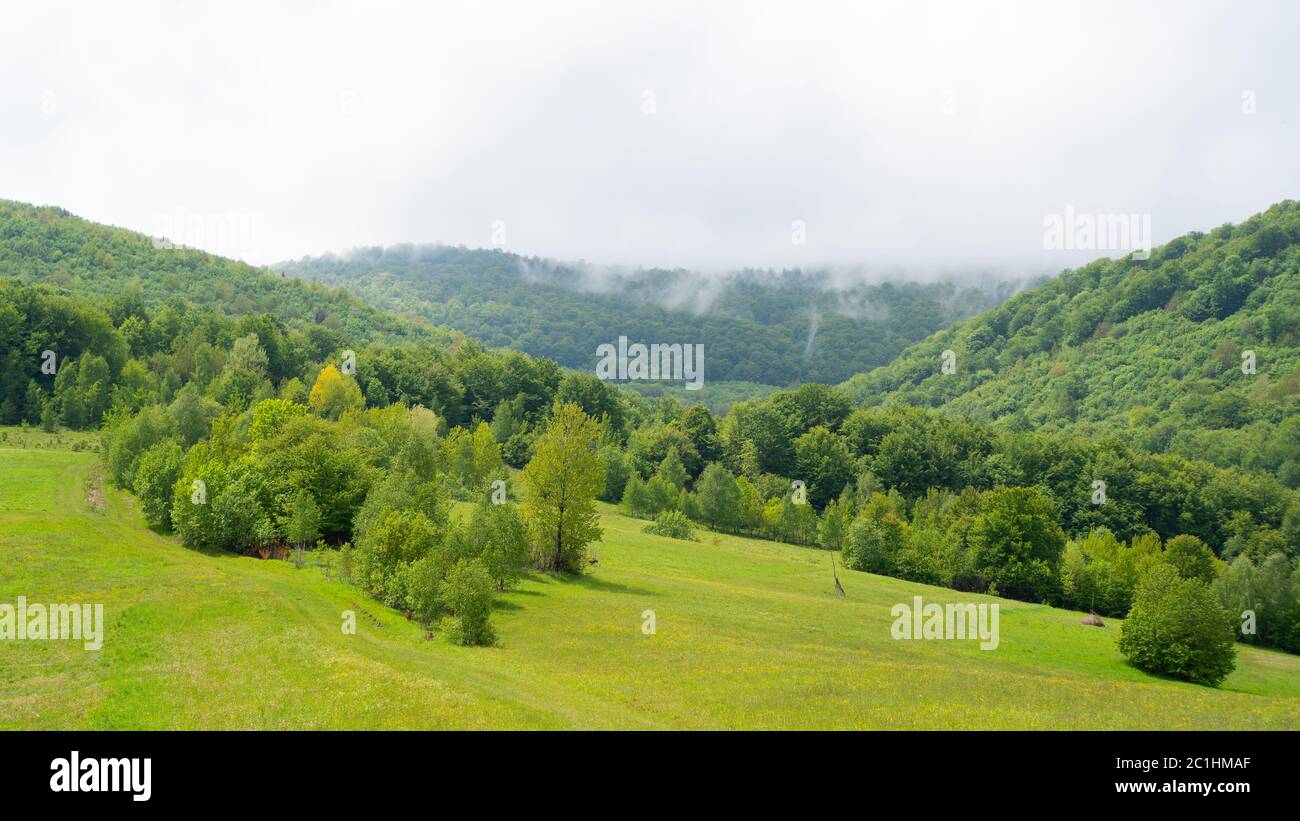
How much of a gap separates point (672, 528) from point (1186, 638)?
56069 millimetres

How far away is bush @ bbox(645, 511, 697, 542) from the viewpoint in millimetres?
94625

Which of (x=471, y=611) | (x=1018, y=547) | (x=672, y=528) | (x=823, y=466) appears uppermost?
(x=823, y=466)

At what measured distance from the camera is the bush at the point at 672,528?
94.6m

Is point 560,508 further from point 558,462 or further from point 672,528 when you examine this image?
point 672,528

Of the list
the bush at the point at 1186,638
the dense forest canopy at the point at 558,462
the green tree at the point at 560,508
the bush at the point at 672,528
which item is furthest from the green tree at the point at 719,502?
the bush at the point at 1186,638

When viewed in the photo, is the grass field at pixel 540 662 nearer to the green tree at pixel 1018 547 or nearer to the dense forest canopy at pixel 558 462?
the dense forest canopy at pixel 558 462

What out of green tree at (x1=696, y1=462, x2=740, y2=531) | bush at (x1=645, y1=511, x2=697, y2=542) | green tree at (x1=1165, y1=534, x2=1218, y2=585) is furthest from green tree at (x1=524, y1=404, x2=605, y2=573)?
green tree at (x1=1165, y1=534, x2=1218, y2=585)

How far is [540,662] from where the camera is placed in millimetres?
36906

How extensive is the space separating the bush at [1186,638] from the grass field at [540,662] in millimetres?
1894

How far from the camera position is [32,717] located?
26281 millimetres

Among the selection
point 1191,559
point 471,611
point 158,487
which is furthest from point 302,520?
point 1191,559

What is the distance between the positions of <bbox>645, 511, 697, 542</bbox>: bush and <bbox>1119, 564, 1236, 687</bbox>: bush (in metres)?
51.8
